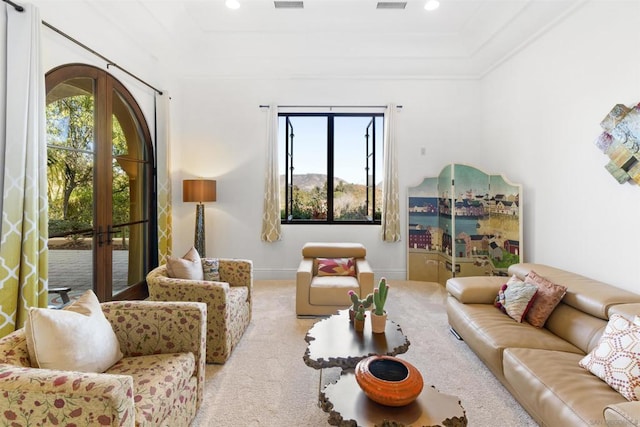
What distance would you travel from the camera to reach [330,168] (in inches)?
201

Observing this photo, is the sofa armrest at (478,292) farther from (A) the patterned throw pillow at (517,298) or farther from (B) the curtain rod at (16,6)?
(B) the curtain rod at (16,6)

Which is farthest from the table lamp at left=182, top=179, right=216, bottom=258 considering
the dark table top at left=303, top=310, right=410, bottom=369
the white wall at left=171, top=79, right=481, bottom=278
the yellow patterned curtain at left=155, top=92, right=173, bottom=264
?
the dark table top at left=303, top=310, right=410, bottom=369

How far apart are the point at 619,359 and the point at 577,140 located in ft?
7.16

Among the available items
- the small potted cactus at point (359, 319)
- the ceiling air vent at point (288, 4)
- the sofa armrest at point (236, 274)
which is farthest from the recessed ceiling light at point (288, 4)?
the small potted cactus at point (359, 319)

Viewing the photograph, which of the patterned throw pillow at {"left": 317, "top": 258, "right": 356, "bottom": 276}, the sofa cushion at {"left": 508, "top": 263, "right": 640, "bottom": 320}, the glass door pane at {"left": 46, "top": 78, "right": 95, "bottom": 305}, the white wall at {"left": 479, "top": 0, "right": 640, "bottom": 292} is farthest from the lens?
the patterned throw pillow at {"left": 317, "top": 258, "right": 356, "bottom": 276}

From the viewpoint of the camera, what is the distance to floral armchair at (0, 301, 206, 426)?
1145 millimetres

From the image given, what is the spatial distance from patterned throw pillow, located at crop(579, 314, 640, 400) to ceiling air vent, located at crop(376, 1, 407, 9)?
12.3ft

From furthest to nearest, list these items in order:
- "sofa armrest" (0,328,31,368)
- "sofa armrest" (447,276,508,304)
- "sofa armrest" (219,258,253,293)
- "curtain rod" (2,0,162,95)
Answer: "sofa armrest" (219,258,253,293) < "sofa armrest" (447,276,508,304) < "curtain rod" (2,0,162,95) < "sofa armrest" (0,328,31,368)

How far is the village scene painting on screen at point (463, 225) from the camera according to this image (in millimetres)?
3830

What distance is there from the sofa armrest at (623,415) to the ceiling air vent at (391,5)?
4103 millimetres

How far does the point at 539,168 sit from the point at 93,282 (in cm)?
505

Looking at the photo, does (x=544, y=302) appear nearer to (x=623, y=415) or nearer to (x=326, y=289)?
(x=623, y=415)

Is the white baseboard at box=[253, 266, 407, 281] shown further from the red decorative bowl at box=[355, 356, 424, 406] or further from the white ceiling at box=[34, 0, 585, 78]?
the red decorative bowl at box=[355, 356, 424, 406]

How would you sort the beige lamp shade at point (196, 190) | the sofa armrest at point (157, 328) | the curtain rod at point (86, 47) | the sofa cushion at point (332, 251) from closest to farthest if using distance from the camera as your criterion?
1. the sofa armrest at point (157, 328)
2. the curtain rod at point (86, 47)
3. the sofa cushion at point (332, 251)
4. the beige lamp shade at point (196, 190)
